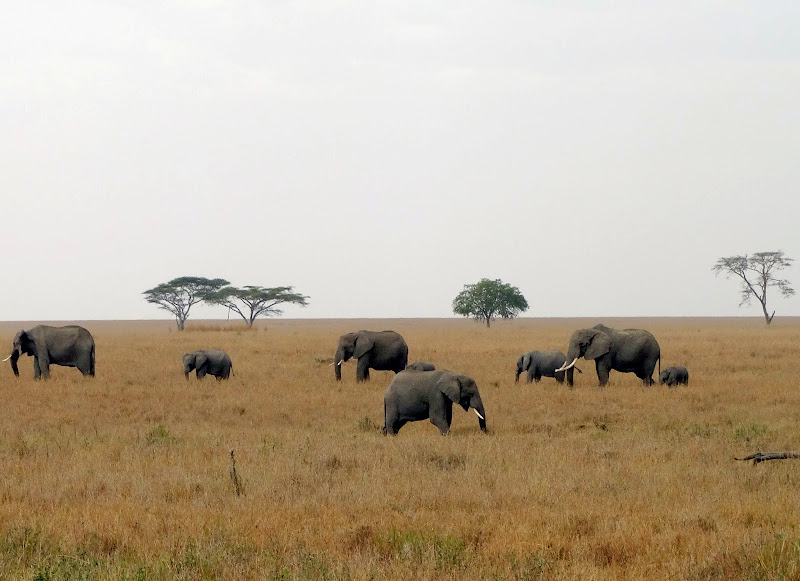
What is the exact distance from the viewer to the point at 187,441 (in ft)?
46.2

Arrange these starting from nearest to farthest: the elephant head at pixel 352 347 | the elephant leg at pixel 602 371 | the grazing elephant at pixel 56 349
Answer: the elephant leg at pixel 602 371, the grazing elephant at pixel 56 349, the elephant head at pixel 352 347

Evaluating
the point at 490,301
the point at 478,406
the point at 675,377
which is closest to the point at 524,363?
the point at 675,377

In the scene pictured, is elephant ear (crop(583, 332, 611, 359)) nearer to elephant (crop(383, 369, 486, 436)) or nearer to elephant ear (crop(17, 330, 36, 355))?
elephant (crop(383, 369, 486, 436))

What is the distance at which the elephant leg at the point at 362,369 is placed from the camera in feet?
82.6

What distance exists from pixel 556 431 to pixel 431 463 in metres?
4.10

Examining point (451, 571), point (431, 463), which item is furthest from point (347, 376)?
point (451, 571)

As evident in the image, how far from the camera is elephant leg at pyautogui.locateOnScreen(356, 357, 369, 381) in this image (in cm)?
2519

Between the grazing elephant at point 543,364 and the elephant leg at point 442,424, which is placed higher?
the grazing elephant at point 543,364

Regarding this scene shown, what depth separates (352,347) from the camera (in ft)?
84.0

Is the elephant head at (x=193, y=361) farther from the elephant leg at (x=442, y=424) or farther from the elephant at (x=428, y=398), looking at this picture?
the elephant leg at (x=442, y=424)

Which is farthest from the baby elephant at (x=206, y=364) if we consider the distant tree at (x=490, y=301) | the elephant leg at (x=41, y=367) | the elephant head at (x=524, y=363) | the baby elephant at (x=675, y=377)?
the distant tree at (x=490, y=301)

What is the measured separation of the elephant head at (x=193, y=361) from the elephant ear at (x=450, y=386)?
37.8ft

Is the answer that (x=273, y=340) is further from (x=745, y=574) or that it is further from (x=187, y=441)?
(x=745, y=574)

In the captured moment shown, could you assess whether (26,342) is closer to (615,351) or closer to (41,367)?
(41,367)
